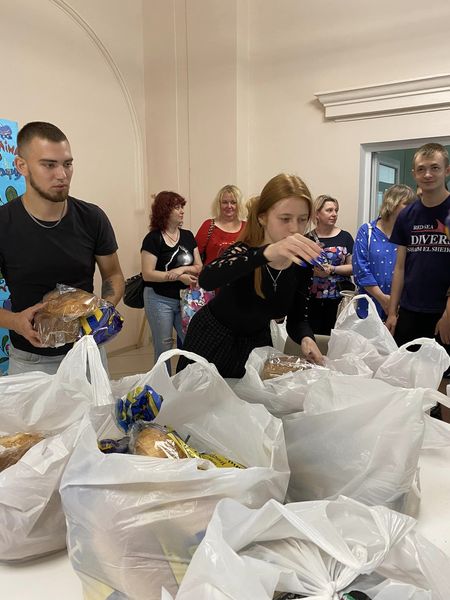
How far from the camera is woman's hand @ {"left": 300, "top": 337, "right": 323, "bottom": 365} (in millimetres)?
1331

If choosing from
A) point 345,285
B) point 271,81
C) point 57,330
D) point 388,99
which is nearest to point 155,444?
point 57,330

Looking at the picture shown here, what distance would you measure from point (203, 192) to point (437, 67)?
6.35 ft

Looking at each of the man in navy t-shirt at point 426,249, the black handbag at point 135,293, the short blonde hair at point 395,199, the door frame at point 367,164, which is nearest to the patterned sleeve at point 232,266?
the man in navy t-shirt at point 426,249

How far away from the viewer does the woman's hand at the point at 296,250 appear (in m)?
1.03

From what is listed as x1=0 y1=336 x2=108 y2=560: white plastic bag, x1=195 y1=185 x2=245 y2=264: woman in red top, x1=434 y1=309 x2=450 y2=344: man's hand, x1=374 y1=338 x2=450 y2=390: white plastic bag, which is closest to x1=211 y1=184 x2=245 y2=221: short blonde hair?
x1=195 y1=185 x2=245 y2=264: woman in red top

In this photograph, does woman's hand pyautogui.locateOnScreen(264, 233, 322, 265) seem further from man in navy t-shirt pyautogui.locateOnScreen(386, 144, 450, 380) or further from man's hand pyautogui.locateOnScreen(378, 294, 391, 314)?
man's hand pyautogui.locateOnScreen(378, 294, 391, 314)

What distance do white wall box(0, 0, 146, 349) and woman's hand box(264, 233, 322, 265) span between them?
2.76 metres

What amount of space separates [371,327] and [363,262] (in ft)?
4.30

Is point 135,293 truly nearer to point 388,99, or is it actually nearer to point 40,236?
point 40,236

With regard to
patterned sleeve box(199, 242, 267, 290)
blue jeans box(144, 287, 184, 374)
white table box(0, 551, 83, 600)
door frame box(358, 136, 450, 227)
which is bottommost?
blue jeans box(144, 287, 184, 374)

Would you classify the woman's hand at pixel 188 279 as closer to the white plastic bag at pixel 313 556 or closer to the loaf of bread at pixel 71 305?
the loaf of bread at pixel 71 305

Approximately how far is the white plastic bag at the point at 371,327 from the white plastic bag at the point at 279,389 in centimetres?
42

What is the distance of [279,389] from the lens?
1020 mm

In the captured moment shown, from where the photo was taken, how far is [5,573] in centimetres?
68
